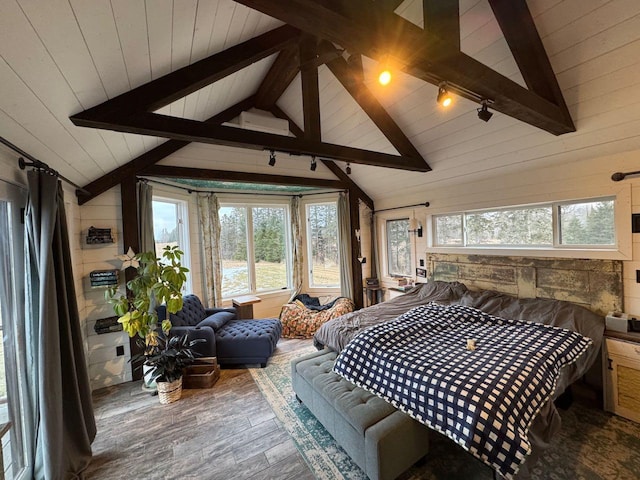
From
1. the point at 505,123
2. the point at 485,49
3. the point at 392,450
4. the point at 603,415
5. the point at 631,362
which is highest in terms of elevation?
the point at 485,49

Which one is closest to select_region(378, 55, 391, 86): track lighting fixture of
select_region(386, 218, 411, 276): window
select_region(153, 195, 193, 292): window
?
select_region(386, 218, 411, 276): window

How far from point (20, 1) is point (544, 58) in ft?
9.50

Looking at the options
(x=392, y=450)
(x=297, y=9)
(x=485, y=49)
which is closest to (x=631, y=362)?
(x=392, y=450)

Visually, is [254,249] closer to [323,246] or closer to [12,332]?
[323,246]

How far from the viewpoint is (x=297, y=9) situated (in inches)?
39.9

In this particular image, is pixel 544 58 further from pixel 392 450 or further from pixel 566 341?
pixel 392 450

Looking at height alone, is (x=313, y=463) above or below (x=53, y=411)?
below

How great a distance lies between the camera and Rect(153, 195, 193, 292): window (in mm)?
3775

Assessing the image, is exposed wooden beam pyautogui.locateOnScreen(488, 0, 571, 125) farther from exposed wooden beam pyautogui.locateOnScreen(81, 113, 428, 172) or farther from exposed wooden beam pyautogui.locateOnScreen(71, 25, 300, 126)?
exposed wooden beam pyautogui.locateOnScreen(71, 25, 300, 126)

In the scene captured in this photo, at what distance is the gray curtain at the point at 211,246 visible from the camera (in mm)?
4211

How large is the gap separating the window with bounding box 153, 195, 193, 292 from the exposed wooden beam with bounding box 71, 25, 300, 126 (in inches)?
86.2

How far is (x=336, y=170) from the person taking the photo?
462cm

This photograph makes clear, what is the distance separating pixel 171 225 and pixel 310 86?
9.42 feet

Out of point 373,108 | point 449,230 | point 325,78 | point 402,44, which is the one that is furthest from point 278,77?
point 449,230
